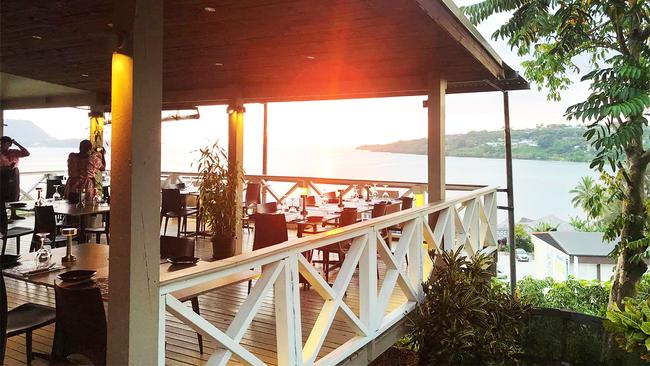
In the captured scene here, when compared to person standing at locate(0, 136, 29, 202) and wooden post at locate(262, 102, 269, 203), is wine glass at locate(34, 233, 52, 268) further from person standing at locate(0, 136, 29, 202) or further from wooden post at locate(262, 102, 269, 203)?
wooden post at locate(262, 102, 269, 203)

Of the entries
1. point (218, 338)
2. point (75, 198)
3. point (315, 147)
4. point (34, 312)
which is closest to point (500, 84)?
point (218, 338)

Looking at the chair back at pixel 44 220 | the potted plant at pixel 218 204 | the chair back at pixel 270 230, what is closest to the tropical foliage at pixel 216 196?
the potted plant at pixel 218 204

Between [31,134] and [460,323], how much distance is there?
11.8 metres

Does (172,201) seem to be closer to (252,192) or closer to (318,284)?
(252,192)

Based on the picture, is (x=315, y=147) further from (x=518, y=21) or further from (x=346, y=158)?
(x=518, y=21)

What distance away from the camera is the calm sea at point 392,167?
1136 cm

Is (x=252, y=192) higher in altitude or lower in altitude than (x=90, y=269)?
higher

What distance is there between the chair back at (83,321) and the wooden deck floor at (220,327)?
2.02 feet

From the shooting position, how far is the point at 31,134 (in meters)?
11.3

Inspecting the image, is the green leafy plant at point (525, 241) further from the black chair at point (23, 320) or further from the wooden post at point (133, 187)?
the wooden post at point (133, 187)

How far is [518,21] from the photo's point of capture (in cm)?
646

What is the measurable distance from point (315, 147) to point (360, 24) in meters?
14.0

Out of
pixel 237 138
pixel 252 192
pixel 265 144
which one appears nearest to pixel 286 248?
pixel 237 138

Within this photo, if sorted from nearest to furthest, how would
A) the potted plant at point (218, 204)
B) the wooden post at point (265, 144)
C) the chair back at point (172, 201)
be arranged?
the potted plant at point (218, 204) → the chair back at point (172, 201) → the wooden post at point (265, 144)
